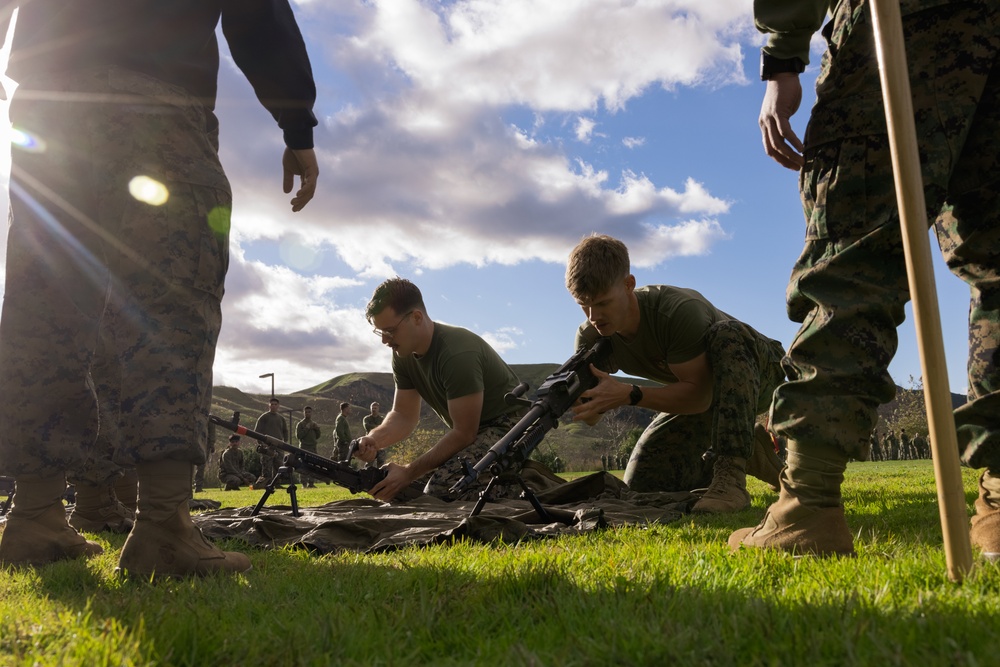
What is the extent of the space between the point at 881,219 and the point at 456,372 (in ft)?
12.2

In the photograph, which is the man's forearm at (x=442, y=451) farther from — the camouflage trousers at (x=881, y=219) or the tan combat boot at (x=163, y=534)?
the camouflage trousers at (x=881, y=219)

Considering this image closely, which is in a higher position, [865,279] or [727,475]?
[865,279]

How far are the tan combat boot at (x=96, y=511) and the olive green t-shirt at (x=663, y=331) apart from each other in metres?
3.43

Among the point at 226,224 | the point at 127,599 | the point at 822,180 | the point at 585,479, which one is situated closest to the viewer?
the point at 127,599

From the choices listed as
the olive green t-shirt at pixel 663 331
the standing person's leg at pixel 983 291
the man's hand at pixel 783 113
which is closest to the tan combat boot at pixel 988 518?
the standing person's leg at pixel 983 291

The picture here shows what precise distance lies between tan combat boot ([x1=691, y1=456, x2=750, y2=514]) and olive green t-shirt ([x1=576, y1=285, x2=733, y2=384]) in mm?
796

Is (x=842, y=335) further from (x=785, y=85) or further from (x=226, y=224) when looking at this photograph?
(x=226, y=224)

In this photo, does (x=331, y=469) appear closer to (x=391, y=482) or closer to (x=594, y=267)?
(x=391, y=482)

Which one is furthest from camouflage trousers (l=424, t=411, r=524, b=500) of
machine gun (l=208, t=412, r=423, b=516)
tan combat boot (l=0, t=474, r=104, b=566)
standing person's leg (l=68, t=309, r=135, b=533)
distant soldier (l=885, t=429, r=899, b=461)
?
distant soldier (l=885, t=429, r=899, b=461)

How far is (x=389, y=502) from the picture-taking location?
220 inches

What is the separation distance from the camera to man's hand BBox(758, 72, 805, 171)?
2.48 metres

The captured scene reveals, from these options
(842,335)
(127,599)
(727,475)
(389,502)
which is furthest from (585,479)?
(127,599)

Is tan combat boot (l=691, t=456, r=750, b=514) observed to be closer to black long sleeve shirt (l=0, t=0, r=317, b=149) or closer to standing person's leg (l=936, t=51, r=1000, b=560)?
standing person's leg (l=936, t=51, r=1000, b=560)

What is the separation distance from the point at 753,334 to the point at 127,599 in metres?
4.37
